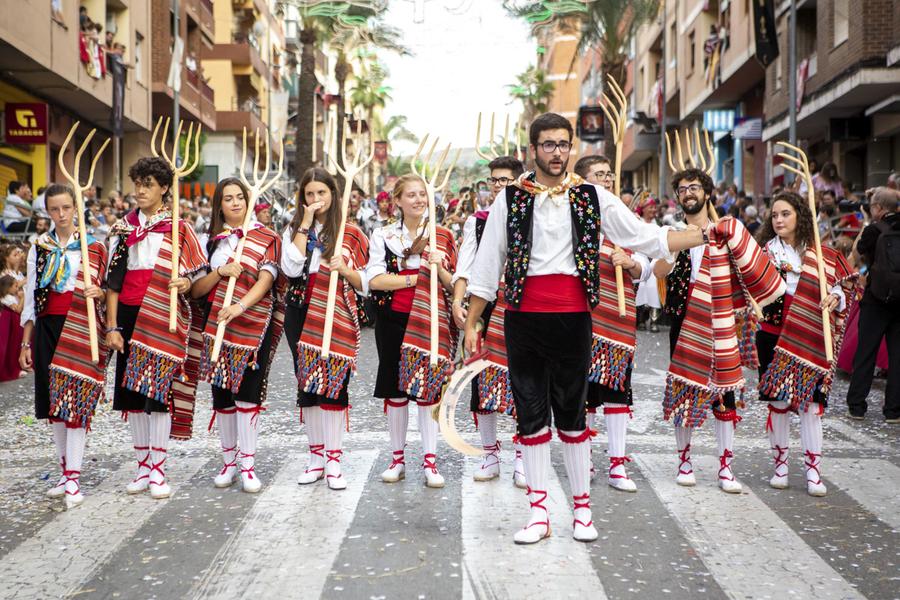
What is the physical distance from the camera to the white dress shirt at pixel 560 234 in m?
5.21

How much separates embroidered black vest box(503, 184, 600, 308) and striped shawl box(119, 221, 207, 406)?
7.27ft

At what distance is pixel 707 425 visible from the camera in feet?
29.2

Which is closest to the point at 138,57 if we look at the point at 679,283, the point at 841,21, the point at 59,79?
the point at 59,79

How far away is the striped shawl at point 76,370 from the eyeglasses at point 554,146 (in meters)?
2.85

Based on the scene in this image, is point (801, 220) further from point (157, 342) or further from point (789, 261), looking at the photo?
point (157, 342)

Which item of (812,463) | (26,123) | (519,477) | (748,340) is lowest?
(519,477)

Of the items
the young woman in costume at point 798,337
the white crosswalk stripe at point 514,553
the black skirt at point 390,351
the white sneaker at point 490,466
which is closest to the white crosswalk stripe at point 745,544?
the young woman in costume at point 798,337

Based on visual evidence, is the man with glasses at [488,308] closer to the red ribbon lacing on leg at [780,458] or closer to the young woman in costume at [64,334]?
the red ribbon lacing on leg at [780,458]

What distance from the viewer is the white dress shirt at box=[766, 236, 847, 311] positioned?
6707 millimetres

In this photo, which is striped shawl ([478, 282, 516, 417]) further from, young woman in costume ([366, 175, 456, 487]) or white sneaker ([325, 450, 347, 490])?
white sneaker ([325, 450, 347, 490])

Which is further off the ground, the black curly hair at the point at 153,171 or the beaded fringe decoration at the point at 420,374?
the black curly hair at the point at 153,171

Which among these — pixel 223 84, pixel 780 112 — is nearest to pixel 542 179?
pixel 780 112

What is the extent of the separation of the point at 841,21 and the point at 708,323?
18.2 meters

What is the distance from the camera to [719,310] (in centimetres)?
641
